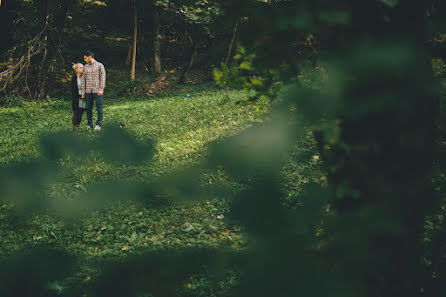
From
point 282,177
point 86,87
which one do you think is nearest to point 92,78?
point 86,87

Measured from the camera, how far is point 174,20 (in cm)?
2066

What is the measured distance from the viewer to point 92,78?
28.3 feet

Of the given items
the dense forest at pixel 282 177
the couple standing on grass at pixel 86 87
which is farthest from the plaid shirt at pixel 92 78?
the dense forest at pixel 282 177

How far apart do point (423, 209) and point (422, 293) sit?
55cm

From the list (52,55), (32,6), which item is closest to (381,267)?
(52,55)

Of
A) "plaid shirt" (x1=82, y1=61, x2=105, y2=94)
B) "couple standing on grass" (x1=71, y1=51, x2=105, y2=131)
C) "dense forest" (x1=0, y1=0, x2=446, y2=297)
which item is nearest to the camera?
"dense forest" (x1=0, y1=0, x2=446, y2=297)

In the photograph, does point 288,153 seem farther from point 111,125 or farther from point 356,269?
point 111,125

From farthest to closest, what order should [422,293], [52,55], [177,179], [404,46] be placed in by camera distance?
[52,55] < [422,293] < [177,179] < [404,46]

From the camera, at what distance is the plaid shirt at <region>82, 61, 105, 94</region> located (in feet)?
28.0

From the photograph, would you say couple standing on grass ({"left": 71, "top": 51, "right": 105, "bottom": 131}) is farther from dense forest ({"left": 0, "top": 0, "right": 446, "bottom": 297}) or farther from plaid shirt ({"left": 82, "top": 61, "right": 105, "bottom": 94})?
dense forest ({"left": 0, "top": 0, "right": 446, "bottom": 297})

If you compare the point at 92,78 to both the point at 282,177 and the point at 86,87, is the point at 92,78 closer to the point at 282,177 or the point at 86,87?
the point at 86,87

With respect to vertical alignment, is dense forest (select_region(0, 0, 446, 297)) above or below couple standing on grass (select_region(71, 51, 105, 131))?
above

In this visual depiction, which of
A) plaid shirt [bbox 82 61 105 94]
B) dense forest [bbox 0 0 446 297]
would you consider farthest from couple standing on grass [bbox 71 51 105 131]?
dense forest [bbox 0 0 446 297]

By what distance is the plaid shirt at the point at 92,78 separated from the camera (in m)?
8.53
